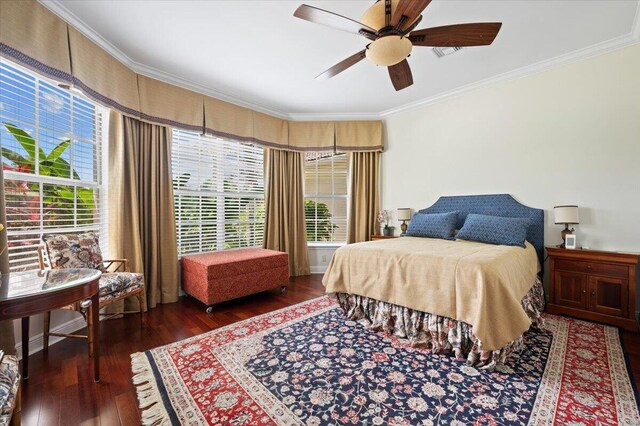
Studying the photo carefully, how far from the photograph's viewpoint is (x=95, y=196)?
9.29 feet

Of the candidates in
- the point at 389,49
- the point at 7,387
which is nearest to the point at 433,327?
the point at 389,49

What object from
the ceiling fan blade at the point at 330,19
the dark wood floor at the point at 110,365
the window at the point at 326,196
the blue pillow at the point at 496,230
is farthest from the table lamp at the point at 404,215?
the ceiling fan blade at the point at 330,19

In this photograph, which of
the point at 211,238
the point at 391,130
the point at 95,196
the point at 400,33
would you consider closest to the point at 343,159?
the point at 391,130

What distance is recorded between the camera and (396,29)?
6.17ft

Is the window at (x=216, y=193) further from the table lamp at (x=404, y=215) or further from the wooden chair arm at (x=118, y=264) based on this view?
the table lamp at (x=404, y=215)

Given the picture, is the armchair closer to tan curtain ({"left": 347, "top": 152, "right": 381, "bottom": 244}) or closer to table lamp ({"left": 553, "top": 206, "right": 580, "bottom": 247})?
tan curtain ({"left": 347, "top": 152, "right": 381, "bottom": 244})

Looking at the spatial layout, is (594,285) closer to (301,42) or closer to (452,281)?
(452,281)

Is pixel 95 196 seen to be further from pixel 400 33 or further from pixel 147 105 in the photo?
pixel 400 33

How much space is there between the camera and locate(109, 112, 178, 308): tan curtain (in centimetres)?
287

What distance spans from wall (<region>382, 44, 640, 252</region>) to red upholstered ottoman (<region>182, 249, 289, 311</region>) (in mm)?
2479

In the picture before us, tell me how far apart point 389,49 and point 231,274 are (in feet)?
8.97

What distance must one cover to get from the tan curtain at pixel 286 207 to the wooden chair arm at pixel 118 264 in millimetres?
1955

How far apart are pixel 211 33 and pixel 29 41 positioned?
1.34 m

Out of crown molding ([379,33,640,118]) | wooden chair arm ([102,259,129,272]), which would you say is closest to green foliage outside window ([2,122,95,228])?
wooden chair arm ([102,259,129,272])
